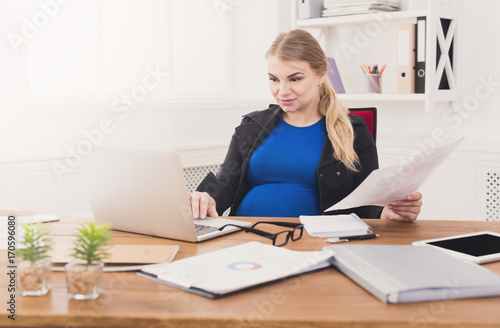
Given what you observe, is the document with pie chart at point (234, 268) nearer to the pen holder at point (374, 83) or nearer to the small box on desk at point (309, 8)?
the pen holder at point (374, 83)

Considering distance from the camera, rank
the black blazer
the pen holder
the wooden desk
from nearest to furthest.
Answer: the wooden desk, the black blazer, the pen holder

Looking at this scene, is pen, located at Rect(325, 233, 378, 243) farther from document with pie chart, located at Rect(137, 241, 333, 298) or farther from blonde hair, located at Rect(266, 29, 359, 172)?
blonde hair, located at Rect(266, 29, 359, 172)

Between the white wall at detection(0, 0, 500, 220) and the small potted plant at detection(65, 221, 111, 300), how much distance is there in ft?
5.71

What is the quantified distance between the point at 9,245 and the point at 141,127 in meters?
1.79

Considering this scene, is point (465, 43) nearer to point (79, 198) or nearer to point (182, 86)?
point (182, 86)

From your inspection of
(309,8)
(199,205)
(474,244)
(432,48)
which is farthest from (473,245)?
(309,8)

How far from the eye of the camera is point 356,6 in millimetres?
3014

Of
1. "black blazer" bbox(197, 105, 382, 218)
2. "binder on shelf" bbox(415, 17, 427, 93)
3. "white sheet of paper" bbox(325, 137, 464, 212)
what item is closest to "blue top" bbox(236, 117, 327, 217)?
"black blazer" bbox(197, 105, 382, 218)

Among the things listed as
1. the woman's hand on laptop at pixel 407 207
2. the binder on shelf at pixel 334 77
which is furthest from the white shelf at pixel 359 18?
the woman's hand on laptop at pixel 407 207

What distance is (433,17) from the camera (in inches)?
110

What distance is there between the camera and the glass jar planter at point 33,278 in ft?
3.31

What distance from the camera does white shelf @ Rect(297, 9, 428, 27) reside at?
9.51 feet

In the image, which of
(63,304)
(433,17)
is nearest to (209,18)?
(433,17)

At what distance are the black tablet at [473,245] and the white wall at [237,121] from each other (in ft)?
5.44
